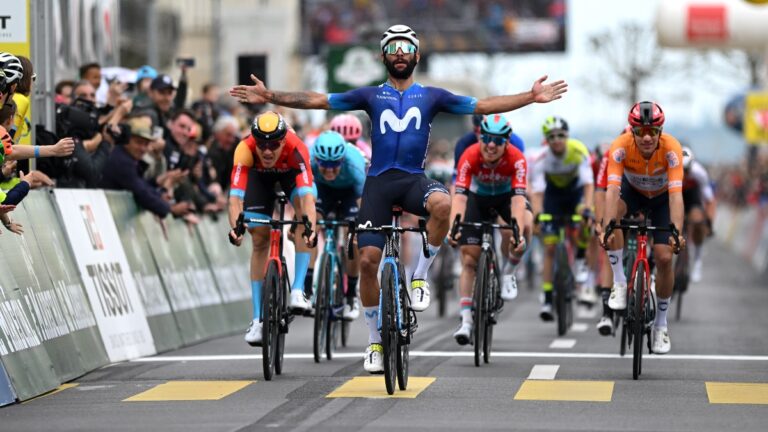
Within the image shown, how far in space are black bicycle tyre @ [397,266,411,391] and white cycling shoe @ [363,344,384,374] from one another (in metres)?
0.15

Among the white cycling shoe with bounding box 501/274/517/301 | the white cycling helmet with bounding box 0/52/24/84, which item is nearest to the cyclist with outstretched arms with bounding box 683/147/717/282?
the white cycling shoe with bounding box 501/274/517/301

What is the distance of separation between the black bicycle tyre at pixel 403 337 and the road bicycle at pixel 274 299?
46.2 inches

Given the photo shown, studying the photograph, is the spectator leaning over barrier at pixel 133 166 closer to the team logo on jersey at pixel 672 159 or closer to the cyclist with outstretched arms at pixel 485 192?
the cyclist with outstretched arms at pixel 485 192

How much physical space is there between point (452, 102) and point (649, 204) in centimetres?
286

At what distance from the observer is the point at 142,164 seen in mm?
17703

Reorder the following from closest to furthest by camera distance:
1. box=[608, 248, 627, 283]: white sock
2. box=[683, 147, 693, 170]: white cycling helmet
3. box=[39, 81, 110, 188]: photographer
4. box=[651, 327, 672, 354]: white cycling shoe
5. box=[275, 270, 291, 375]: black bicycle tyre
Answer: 1. box=[275, 270, 291, 375]: black bicycle tyre
2. box=[651, 327, 672, 354]: white cycling shoe
3. box=[608, 248, 627, 283]: white sock
4. box=[39, 81, 110, 188]: photographer
5. box=[683, 147, 693, 170]: white cycling helmet

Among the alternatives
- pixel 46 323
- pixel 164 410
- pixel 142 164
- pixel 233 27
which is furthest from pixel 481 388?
pixel 233 27

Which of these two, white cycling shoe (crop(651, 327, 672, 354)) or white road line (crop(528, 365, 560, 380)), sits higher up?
white cycling shoe (crop(651, 327, 672, 354))

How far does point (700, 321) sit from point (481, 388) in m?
8.99

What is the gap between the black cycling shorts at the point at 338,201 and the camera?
16281mm

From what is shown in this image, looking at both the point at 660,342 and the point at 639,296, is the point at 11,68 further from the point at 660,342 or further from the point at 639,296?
the point at 660,342

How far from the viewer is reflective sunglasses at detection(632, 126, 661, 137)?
1395 cm

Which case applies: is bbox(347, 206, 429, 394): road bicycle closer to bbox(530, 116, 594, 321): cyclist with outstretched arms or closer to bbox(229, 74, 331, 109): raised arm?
bbox(229, 74, 331, 109): raised arm

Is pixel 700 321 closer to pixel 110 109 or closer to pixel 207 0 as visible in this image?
pixel 110 109
